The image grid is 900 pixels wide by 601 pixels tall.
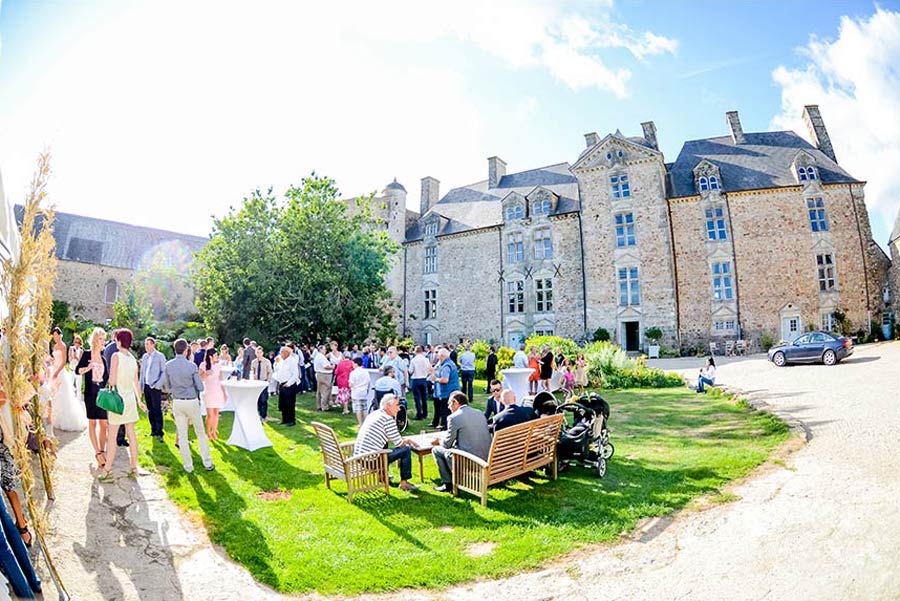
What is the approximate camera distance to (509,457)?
6.56 metres

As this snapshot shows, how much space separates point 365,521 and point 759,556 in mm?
4101

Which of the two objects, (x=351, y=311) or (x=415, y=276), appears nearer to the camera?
(x=351, y=311)

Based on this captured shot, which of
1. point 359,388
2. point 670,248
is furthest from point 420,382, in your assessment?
point 670,248

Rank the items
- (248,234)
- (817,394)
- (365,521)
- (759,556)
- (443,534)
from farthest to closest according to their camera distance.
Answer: (248,234)
(817,394)
(365,521)
(443,534)
(759,556)

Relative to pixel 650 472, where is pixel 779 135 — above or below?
Result: above

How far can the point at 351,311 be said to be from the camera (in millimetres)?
22266

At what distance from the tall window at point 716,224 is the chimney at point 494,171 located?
1453cm

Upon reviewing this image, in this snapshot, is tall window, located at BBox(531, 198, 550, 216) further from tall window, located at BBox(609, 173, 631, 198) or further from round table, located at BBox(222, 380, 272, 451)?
round table, located at BBox(222, 380, 272, 451)

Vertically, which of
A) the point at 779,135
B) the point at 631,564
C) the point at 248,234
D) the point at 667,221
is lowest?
the point at 631,564

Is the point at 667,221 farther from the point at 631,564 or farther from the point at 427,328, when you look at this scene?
the point at 631,564

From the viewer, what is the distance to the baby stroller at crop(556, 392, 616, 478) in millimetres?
7457

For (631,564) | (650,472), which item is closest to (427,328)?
(650,472)

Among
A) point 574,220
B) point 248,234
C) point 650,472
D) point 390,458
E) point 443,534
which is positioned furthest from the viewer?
point 574,220

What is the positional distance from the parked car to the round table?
1850cm
